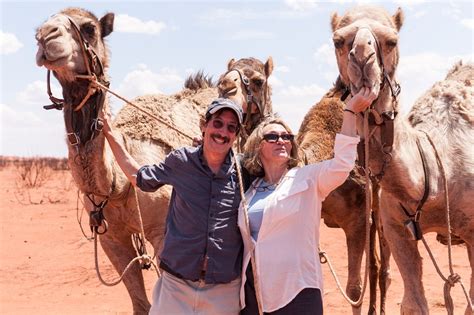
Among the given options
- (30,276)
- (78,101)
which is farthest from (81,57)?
(30,276)

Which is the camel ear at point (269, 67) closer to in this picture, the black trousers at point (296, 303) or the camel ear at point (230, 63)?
the camel ear at point (230, 63)

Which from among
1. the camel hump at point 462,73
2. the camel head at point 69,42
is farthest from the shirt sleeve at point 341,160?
the camel hump at point 462,73

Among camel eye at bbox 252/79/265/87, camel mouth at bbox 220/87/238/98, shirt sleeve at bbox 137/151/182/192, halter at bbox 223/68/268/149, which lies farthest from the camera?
camel eye at bbox 252/79/265/87

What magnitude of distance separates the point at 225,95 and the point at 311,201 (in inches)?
84.3

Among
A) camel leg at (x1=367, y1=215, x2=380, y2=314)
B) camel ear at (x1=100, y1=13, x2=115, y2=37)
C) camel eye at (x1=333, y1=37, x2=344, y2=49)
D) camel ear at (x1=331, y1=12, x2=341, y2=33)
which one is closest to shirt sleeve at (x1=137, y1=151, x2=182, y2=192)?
camel eye at (x1=333, y1=37, x2=344, y2=49)

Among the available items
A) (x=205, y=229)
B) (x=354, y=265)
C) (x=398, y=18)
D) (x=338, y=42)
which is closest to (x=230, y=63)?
(x=398, y=18)

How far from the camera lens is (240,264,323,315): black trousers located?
352 cm

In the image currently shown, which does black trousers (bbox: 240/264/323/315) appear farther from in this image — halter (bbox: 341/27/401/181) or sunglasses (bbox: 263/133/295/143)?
halter (bbox: 341/27/401/181)

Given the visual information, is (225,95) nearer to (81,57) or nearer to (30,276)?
(81,57)

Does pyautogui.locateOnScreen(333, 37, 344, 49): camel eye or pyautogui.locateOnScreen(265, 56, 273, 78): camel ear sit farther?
pyautogui.locateOnScreen(265, 56, 273, 78): camel ear

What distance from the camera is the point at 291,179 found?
3652mm

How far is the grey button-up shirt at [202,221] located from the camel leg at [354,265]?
10.6ft

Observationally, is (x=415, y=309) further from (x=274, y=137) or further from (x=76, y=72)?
(x=76, y=72)

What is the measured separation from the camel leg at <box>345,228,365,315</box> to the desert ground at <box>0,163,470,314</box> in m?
1.90
